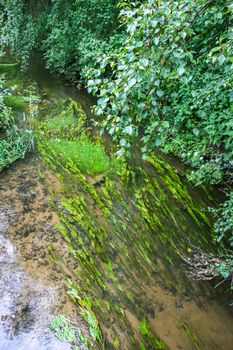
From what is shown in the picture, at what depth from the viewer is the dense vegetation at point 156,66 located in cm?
172

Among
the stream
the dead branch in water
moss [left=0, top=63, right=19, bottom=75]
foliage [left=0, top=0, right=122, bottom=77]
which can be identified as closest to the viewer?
the stream

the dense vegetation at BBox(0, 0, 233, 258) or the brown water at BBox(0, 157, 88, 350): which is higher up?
the dense vegetation at BBox(0, 0, 233, 258)

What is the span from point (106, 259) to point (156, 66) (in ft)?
7.45

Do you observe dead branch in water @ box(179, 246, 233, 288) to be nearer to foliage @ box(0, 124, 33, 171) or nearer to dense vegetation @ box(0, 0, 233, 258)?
dense vegetation @ box(0, 0, 233, 258)

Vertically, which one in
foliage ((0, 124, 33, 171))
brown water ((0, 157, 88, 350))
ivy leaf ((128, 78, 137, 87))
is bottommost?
brown water ((0, 157, 88, 350))

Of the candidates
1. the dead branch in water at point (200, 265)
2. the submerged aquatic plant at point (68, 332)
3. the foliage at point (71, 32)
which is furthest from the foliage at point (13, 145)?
the foliage at point (71, 32)

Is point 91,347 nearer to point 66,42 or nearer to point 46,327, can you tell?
point 46,327

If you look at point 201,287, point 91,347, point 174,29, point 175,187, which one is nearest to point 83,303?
point 91,347

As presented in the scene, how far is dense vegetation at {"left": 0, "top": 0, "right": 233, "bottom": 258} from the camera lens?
1719mm

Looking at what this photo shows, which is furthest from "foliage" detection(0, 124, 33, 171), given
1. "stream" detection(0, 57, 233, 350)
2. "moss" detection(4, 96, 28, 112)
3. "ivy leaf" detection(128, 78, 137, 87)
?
"ivy leaf" detection(128, 78, 137, 87)

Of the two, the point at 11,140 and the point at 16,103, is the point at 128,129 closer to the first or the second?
the point at 11,140

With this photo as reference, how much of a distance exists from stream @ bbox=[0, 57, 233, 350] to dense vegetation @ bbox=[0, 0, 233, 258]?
66 centimetres

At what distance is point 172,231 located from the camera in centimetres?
431

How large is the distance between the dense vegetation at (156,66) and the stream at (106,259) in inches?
25.8
